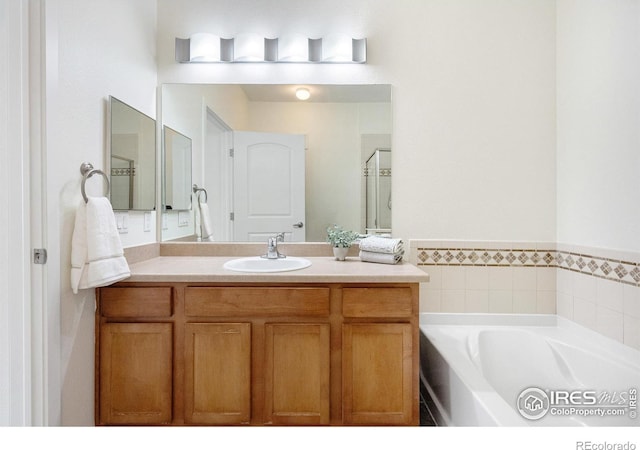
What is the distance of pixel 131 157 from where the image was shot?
182cm

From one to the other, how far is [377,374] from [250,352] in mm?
592

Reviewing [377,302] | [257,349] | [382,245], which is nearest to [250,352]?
[257,349]

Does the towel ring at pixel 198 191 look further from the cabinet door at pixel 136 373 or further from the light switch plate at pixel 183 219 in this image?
the cabinet door at pixel 136 373

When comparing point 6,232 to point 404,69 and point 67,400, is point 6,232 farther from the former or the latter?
point 404,69

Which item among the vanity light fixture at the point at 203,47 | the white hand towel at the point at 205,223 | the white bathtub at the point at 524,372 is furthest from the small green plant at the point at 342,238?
the vanity light fixture at the point at 203,47

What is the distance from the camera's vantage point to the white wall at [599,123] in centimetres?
152

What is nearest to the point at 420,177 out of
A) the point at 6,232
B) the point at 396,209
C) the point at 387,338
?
the point at 396,209

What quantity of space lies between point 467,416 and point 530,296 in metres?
1.02

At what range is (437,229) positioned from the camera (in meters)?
2.10

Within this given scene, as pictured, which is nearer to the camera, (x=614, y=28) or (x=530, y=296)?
(x=614, y=28)

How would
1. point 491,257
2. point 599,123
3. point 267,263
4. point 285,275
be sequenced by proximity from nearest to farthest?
point 285,275, point 599,123, point 267,263, point 491,257

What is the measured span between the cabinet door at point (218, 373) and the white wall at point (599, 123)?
1811 millimetres

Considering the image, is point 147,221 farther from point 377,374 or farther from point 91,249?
point 377,374

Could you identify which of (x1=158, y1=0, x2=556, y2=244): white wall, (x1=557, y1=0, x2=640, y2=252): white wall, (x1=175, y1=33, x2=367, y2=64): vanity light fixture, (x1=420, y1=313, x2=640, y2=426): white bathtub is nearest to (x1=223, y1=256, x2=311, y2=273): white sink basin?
(x1=158, y1=0, x2=556, y2=244): white wall
